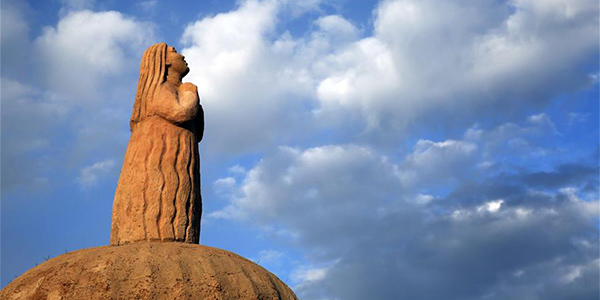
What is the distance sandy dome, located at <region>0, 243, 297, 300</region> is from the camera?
8.29 m

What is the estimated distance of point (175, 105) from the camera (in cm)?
1123

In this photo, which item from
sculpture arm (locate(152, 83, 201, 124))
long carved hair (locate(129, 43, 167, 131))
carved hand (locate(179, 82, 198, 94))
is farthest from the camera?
carved hand (locate(179, 82, 198, 94))

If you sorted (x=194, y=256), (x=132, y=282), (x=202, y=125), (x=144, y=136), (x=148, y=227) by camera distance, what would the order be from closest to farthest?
(x=132, y=282) < (x=194, y=256) < (x=148, y=227) < (x=144, y=136) < (x=202, y=125)

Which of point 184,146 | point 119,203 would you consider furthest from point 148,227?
point 184,146

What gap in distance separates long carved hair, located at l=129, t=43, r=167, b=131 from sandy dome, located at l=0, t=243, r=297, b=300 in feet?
10.1

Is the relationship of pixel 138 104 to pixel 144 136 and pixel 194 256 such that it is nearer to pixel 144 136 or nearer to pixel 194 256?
pixel 144 136

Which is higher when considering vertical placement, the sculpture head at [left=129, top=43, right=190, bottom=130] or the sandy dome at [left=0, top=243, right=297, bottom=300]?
the sculpture head at [left=129, top=43, right=190, bottom=130]

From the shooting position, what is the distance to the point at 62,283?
27.8ft

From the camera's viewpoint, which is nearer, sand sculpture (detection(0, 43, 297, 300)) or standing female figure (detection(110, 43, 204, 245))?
sand sculpture (detection(0, 43, 297, 300))

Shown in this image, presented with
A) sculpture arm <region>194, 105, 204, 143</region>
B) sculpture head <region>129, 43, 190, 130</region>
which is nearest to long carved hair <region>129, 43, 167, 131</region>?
sculpture head <region>129, 43, 190, 130</region>

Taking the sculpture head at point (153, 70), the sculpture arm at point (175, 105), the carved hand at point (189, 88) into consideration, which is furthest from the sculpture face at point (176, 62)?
the sculpture arm at point (175, 105)

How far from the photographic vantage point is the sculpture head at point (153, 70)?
11.6 meters

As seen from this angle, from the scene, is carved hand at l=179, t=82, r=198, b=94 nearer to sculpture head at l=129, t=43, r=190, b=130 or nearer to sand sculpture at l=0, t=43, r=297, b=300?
sand sculpture at l=0, t=43, r=297, b=300

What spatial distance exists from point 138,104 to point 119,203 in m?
1.90
